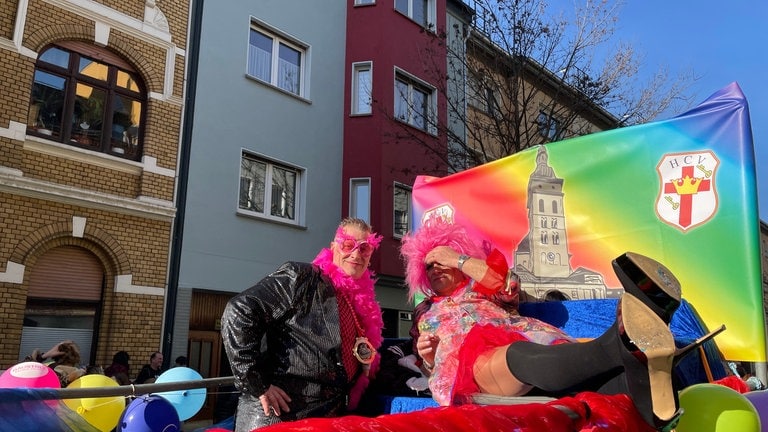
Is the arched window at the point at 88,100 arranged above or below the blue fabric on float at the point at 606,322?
above

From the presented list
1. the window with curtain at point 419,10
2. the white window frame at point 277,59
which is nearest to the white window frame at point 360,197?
the white window frame at point 277,59

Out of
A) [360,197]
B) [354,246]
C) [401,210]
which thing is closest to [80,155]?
[360,197]

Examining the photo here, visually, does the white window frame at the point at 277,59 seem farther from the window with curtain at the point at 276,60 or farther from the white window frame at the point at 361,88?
the white window frame at the point at 361,88

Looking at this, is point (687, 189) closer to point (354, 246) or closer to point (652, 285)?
point (354, 246)

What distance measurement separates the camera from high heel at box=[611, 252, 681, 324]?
171cm

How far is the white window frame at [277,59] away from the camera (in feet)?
40.2

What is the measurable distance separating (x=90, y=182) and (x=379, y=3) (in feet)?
26.2

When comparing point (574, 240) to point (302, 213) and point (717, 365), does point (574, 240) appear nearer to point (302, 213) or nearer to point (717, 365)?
point (717, 365)

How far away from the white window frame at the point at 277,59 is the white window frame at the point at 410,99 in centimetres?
229

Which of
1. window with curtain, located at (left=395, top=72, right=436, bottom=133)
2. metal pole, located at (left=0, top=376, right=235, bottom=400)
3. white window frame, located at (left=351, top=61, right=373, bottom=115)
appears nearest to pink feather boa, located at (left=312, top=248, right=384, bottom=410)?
metal pole, located at (left=0, top=376, right=235, bottom=400)

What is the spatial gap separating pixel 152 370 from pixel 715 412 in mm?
8570

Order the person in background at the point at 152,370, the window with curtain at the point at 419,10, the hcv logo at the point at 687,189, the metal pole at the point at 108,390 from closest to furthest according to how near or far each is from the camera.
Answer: the metal pole at the point at 108,390, the hcv logo at the point at 687,189, the person in background at the point at 152,370, the window with curtain at the point at 419,10

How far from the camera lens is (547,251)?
13.8ft

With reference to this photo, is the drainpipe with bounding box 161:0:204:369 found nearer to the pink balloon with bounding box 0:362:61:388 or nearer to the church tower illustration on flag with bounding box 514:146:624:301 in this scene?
the pink balloon with bounding box 0:362:61:388
